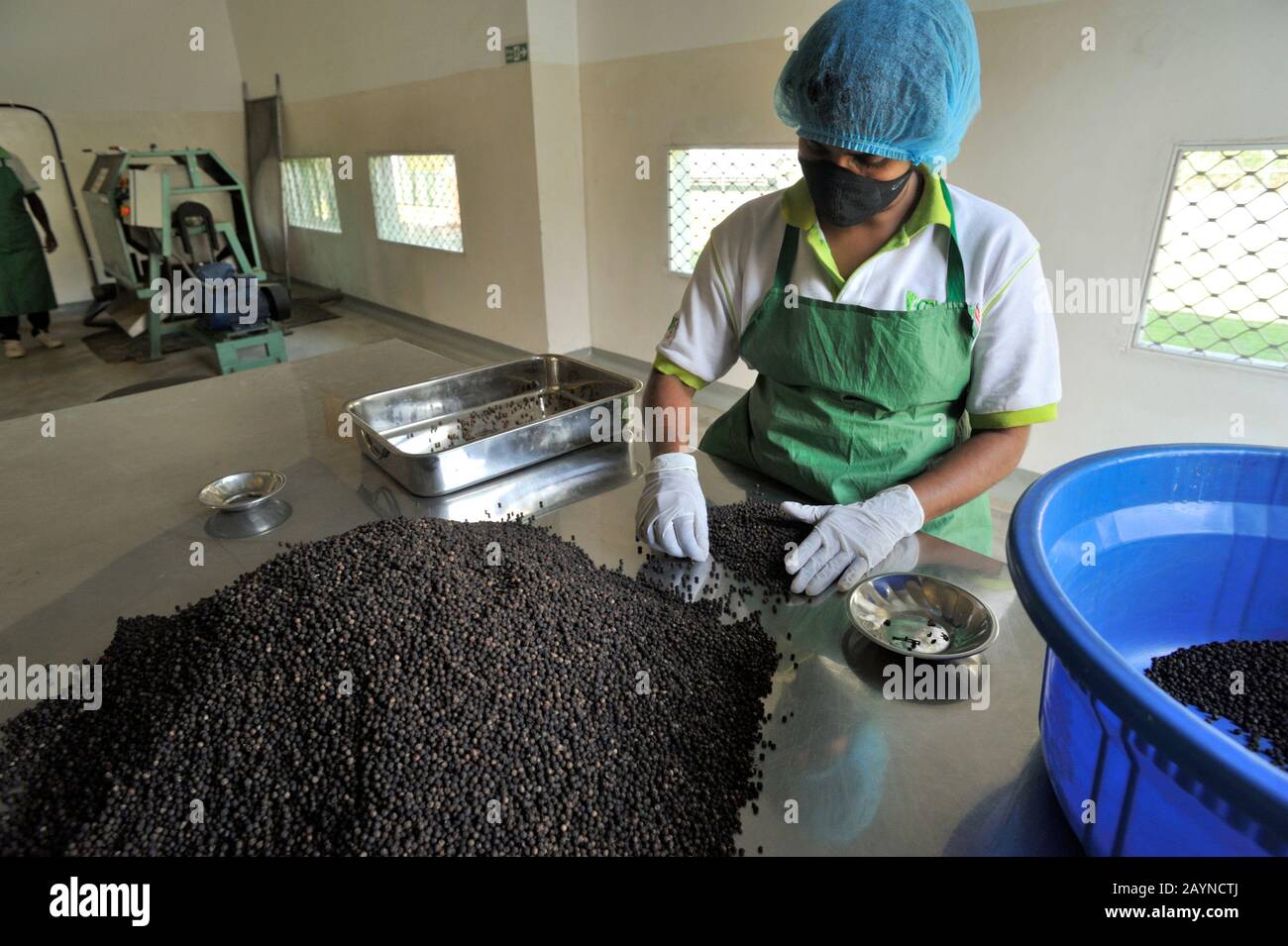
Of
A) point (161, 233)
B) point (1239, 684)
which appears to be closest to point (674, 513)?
point (1239, 684)

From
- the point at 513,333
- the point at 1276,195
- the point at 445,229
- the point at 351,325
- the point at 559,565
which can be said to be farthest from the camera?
the point at 351,325

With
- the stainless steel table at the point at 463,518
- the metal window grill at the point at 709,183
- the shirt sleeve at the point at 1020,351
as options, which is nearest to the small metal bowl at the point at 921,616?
the stainless steel table at the point at 463,518

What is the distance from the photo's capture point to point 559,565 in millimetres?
1148

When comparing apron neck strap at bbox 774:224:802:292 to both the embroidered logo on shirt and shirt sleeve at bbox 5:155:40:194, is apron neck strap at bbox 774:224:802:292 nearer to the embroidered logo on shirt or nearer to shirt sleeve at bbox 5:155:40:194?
the embroidered logo on shirt

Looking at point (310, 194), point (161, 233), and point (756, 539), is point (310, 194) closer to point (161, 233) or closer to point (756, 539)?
point (161, 233)

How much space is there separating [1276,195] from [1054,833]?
9.17 ft

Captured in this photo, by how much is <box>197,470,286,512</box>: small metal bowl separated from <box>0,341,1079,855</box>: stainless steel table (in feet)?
0.11

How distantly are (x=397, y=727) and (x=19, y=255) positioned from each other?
665cm

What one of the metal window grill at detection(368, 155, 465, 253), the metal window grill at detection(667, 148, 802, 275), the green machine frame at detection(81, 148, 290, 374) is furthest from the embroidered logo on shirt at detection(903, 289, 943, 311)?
the green machine frame at detection(81, 148, 290, 374)

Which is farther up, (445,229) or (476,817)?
(445,229)

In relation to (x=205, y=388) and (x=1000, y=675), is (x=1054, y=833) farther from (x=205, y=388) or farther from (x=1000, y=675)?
(x=205, y=388)

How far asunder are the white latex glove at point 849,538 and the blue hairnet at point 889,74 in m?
0.58

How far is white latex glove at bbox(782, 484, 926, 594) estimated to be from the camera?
1171 mm
